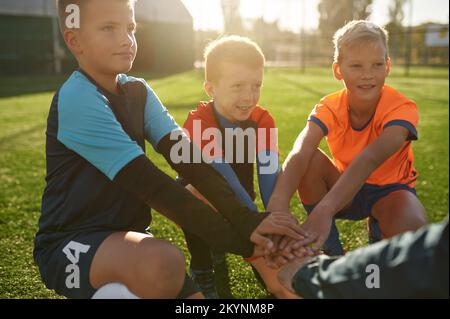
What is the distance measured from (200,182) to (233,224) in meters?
0.23

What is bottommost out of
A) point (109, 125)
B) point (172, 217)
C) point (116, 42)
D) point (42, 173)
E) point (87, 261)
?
point (42, 173)

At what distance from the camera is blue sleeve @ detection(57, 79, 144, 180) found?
1445mm

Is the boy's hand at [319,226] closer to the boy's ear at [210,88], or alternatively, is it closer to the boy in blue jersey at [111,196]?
the boy in blue jersey at [111,196]

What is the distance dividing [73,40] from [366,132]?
1.24 m

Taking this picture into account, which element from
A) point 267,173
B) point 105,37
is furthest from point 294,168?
point 105,37

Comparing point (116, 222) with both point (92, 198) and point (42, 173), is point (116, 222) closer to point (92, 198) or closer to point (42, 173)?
point (92, 198)

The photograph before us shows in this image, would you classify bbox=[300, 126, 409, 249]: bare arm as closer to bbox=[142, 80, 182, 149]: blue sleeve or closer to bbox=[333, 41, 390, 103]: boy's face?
bbox=[333, 41, 390, 103]: boy's face

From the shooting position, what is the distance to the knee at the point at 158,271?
1.34m

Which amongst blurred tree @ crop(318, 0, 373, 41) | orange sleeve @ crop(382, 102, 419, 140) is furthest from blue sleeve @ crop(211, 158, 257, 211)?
blurred tree @ crop(318, 0, 373, 41)

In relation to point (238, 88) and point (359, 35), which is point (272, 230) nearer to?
point (238, 88)

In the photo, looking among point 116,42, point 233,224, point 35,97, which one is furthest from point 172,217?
point 35,97

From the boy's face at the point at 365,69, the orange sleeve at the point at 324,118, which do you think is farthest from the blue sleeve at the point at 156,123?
the boy's face at the point at 365,69

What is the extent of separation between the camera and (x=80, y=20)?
1.55 m

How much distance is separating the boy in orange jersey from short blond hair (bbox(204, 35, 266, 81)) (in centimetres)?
34
